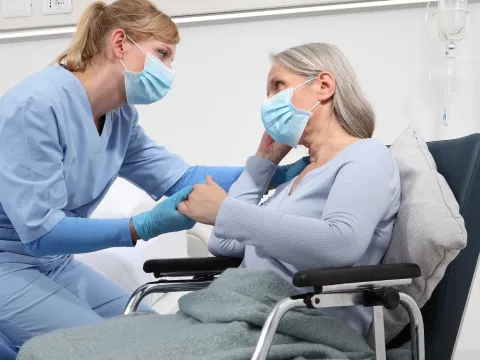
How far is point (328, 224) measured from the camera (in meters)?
1.46

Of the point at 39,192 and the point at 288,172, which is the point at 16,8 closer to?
the point at 39,192

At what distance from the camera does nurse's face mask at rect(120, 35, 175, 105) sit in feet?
6.92

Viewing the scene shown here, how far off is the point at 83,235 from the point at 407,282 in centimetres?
88

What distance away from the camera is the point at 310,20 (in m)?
2.94

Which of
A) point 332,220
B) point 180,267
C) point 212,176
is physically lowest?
point 180,267

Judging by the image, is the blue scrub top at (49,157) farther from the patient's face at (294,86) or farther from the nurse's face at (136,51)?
the patient's face at (294,86)

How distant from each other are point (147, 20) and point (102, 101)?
0.28 m

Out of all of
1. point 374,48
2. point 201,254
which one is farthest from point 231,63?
point 201,254

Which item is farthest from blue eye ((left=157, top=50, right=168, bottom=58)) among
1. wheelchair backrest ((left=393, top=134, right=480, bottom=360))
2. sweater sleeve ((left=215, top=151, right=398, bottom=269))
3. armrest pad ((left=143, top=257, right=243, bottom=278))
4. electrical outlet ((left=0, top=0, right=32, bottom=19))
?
electrical outlet ((left=0, top=0, right=32, bottom=19))

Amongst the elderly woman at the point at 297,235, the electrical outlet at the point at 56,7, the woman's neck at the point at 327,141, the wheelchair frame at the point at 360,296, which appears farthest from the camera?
the electrical outlet at the point at 56,7

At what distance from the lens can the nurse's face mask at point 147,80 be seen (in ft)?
6.92

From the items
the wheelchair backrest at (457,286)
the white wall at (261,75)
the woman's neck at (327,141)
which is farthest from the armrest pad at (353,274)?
the white wall at (261,75)

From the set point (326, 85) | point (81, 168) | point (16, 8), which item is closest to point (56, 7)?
point (16, 8)

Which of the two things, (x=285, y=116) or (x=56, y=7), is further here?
(x=56, y=7)
